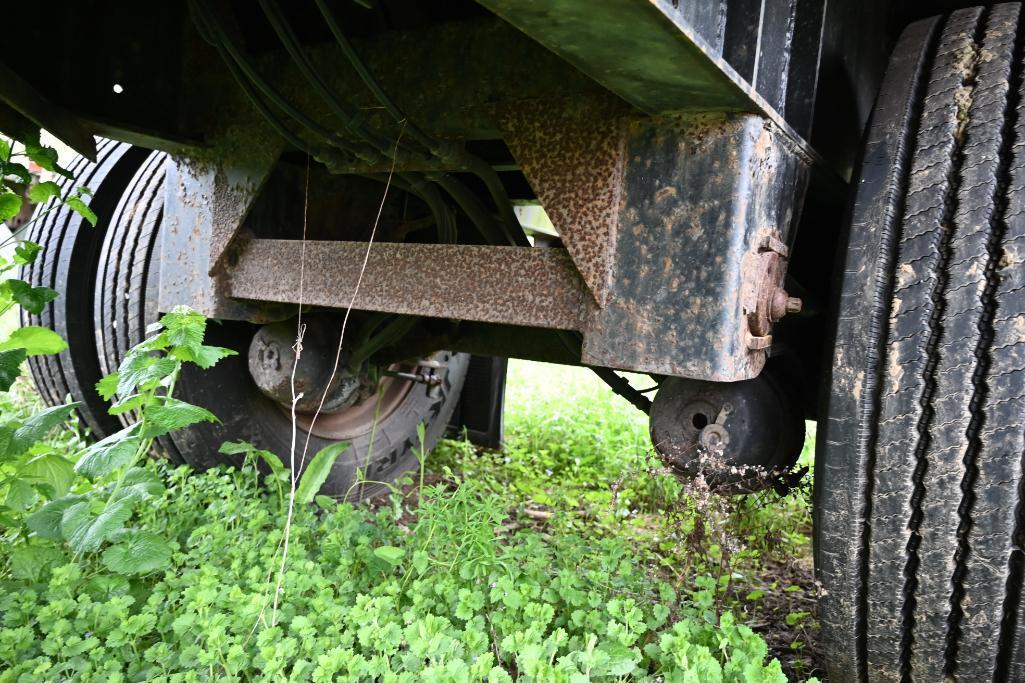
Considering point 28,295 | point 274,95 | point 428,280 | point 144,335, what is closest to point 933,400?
point 428,280

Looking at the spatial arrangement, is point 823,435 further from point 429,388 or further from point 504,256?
point 429,388

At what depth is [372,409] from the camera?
9.35ft

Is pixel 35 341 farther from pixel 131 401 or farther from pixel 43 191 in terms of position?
pixel 43 191

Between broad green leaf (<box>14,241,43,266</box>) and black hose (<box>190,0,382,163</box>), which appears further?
broad green leaf (<box>14,241,43,266</box>)

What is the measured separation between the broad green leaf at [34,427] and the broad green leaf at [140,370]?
10 centimetres

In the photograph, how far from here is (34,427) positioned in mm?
1540

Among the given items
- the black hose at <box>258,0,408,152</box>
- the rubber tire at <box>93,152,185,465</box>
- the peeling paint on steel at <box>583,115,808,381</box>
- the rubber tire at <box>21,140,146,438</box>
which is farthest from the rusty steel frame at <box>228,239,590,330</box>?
the rubber tire at <box>21,140,146,438</box>

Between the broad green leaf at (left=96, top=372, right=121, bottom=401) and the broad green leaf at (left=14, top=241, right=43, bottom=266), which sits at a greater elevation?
the broad green leaf at (left=14, top=241, right=43, bottom=266)

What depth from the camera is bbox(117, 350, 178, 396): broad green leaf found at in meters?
1.55

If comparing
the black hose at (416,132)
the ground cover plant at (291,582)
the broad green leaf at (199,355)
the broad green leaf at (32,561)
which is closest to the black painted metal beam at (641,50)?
the black hose at (416,132)

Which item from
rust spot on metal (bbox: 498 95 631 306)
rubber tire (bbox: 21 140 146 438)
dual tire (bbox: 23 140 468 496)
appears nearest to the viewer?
rust spot on metal (bbox: 498 95 631 306)

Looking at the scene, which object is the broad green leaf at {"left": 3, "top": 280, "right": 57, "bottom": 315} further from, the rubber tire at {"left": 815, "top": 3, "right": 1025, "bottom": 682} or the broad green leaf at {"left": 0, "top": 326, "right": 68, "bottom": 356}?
the rubber tire at {"left": 815, "top": 3, "right": 1025, "bottom": 682}

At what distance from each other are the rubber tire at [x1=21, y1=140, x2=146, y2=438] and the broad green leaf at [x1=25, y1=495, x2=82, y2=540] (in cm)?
90

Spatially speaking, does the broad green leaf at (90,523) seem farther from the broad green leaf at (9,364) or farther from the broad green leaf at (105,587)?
the broad green leaf at (9,364)
